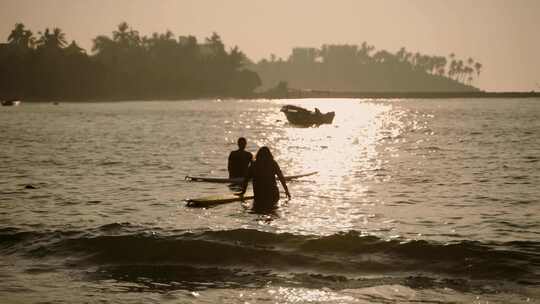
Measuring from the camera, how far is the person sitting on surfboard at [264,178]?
18.2 meters

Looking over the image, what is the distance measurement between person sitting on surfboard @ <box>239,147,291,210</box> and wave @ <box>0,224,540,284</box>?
2.24 metres

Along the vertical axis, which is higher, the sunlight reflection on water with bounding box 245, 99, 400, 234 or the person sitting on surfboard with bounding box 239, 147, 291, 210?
the person sitting on surfboard with bounding box 239, 147, 291, 210

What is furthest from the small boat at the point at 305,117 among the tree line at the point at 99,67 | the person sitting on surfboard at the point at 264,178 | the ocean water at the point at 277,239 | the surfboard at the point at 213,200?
the tree line at the point at 99,67

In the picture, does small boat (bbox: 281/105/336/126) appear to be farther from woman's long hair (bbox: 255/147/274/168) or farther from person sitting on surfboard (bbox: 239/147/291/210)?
woman's long hair (bbox: 255/147/274/168)

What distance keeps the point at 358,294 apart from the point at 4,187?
1789 cm

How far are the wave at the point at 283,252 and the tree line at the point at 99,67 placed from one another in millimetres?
148093

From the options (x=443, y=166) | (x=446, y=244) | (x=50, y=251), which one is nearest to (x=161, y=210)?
(x=50, y=251)

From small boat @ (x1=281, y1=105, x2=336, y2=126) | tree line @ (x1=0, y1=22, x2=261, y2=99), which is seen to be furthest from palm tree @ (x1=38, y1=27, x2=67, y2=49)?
small boat @ (x1=281, y1=105, x2=336, y2=126)

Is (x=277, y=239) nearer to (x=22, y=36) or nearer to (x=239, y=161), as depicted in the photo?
(x=239, y=161)

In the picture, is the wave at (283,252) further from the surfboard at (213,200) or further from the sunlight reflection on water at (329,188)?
the surfboard at (213,200)

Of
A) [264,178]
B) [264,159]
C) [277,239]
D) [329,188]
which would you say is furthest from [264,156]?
[329,188]

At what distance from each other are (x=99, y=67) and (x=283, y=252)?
159m

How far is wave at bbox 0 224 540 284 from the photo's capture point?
1367 cm

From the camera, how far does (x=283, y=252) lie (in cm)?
1469
